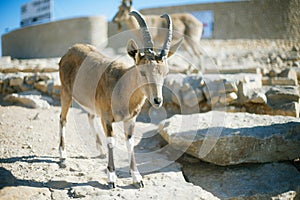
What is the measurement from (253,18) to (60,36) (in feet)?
30.5

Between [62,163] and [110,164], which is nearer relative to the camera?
[110,164]

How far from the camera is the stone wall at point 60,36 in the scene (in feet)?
49.4

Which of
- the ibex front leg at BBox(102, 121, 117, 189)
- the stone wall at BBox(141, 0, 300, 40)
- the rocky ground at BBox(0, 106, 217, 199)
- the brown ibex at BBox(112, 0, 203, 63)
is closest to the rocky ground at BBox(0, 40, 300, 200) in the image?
the rocky ground at BBox(0, 106, 217, 199)

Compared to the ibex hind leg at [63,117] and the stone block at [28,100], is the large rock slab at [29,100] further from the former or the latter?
the ibex hind leg at [63,117]

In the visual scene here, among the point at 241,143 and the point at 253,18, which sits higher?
the point at 253,18

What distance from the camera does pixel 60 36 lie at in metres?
15.1

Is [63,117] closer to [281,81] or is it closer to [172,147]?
[172,147]

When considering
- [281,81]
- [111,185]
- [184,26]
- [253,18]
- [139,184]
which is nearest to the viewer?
[111,185]

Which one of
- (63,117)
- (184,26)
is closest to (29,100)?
(63,117)

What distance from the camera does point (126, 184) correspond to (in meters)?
4.04

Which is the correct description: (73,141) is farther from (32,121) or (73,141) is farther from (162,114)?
(162,114)

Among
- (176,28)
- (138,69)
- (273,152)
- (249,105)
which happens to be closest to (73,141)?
(138,69)

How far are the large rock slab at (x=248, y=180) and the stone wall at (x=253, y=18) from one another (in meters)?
3.91

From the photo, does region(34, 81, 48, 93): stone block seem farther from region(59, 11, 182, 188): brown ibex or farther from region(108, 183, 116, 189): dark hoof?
region(108, 183, 116, 189): dark hoof
